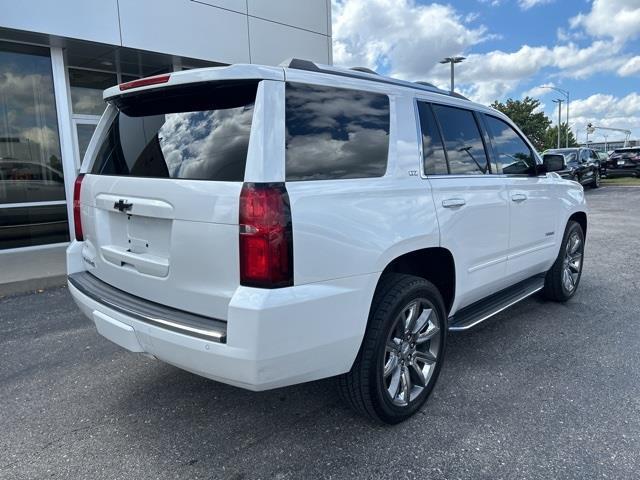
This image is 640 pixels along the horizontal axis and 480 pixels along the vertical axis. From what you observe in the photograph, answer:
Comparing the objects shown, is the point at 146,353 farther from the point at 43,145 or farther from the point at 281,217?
the point at 43,145

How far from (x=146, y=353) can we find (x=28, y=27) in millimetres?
7248

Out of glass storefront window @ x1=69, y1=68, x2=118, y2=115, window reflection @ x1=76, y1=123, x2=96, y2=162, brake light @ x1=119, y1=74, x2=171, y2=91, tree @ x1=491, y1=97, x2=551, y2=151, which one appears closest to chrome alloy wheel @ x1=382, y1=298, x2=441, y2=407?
brake light @ x1=119, y1=74, x2=171, y2=91

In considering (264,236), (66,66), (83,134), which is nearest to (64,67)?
(66,66)

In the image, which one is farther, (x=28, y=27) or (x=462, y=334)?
(x=28, y=27)

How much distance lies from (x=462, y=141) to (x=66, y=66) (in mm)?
8280

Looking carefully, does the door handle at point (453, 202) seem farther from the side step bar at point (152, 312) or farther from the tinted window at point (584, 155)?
the tinted window at point (584, 155)

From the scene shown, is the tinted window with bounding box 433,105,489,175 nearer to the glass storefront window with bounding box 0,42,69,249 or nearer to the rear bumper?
the rear bumper

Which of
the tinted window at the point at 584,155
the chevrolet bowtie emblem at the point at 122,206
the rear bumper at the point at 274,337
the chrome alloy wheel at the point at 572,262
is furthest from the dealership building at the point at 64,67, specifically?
the tinted window at the point at 584,155

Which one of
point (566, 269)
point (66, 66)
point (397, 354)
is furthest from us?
point (66, 66)

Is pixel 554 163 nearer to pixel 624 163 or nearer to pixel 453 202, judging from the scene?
pixel 453 202

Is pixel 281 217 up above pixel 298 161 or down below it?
below

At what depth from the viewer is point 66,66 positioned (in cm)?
903

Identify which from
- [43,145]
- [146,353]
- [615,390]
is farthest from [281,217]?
[43,145]

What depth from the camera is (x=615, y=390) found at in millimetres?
3279
